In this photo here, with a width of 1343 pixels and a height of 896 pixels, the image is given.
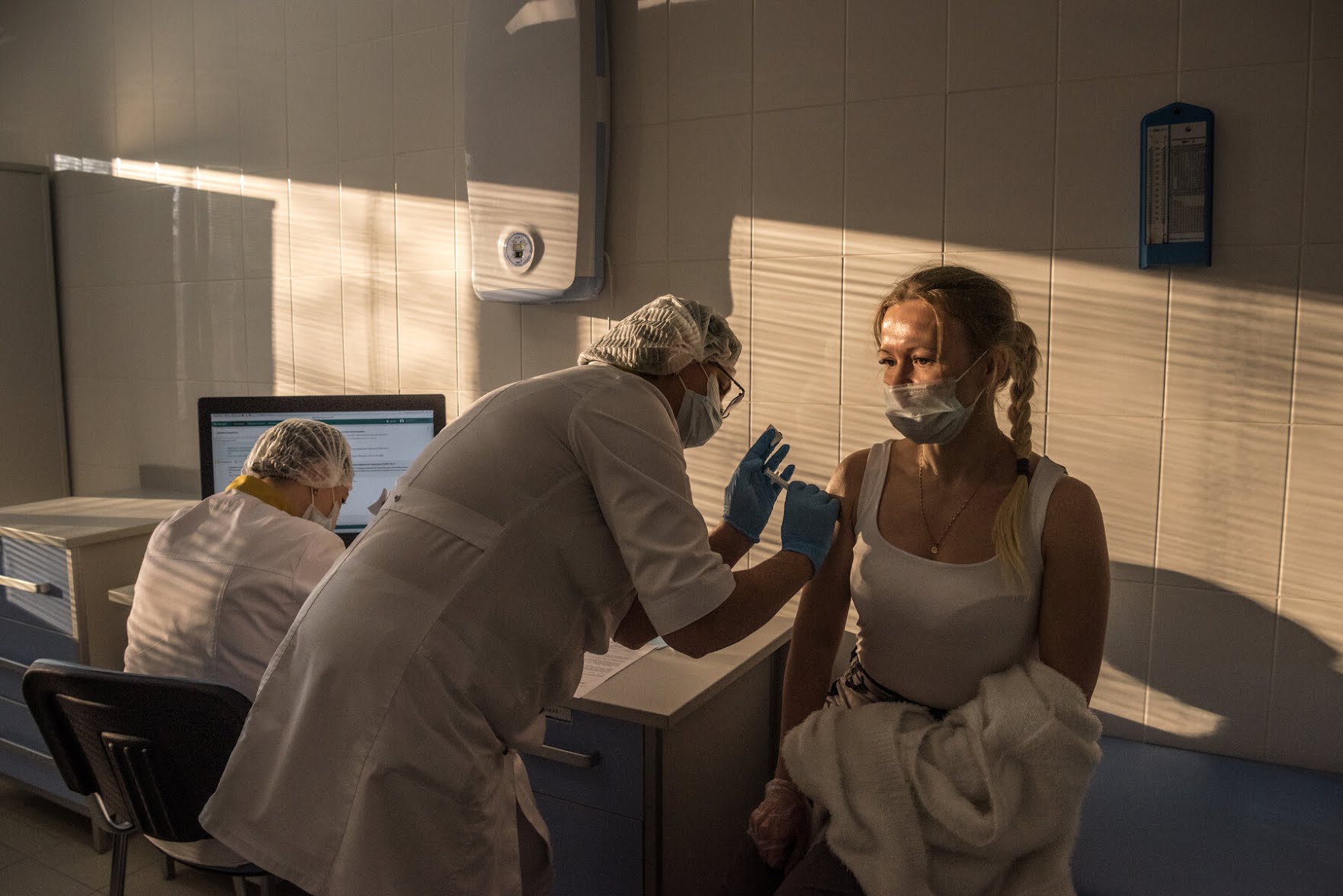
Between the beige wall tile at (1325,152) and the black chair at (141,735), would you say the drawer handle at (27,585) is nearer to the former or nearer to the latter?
the black chair at (141,735)

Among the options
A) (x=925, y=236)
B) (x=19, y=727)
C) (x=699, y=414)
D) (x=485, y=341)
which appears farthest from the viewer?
(x=19, y=727)

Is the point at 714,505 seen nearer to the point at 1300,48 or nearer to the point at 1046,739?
the point at 1046,739

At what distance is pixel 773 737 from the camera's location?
6.81 ft

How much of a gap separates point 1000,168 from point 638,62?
877 millimetres

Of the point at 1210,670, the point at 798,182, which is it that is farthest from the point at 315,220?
the point at 1210,670

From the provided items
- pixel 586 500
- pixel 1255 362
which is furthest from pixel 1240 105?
pixel 586 500

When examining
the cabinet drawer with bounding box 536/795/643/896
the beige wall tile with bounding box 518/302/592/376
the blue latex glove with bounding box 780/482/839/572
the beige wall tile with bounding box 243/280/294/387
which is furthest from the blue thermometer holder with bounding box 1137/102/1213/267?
the beige wall tile with bounding box 243/280/294/387

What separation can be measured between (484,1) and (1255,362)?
1815mm

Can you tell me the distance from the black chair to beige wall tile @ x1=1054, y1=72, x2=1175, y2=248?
5.35 ft

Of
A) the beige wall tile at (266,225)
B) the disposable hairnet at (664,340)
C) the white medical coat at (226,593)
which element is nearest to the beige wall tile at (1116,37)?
the disposable hairnet at (664,340)

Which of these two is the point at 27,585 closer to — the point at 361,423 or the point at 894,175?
the point at 361,423

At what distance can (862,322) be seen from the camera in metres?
2.01

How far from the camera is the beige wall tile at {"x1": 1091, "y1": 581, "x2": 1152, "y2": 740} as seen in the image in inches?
70.9

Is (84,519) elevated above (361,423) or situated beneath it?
situated beneath
